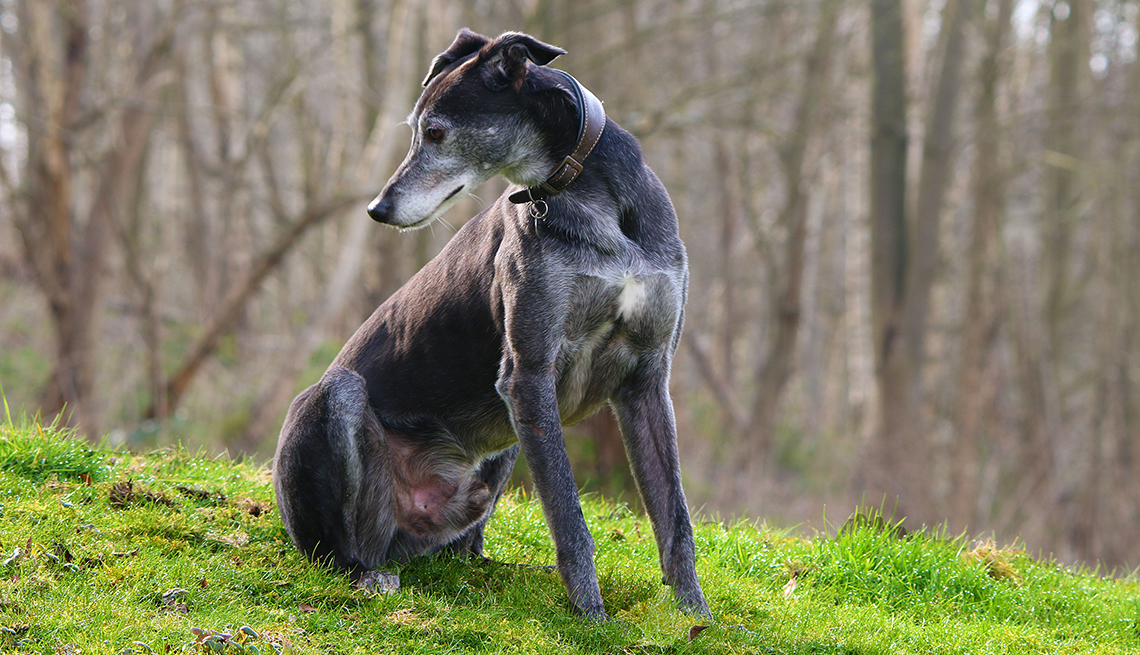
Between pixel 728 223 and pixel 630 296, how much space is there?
13.3 meters

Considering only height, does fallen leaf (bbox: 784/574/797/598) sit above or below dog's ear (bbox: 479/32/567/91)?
below

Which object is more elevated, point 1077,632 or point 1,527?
point 1,527

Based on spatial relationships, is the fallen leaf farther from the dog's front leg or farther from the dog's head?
the dog's head

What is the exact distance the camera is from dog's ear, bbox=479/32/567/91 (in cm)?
384

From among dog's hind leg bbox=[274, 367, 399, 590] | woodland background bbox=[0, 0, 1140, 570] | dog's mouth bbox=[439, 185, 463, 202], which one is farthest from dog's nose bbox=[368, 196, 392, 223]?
woodland background bbox=[0, 0, 1140, 570]

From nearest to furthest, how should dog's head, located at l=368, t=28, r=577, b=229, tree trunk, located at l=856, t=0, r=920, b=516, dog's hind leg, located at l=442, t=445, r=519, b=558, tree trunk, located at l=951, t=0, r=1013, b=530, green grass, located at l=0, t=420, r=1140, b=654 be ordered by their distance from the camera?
green grass, located at l=0, t=420, r=1140, b=654
dog's head, located at l=368, t=28, r=577, b=229
dog's hind leg, located at l=442, t=445, r=519, b=558
tree trunk, located at l=856, t=0, r=920, b=516
tree trunk, located at l=951, t=0, r=1013, b=530

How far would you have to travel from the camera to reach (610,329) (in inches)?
153

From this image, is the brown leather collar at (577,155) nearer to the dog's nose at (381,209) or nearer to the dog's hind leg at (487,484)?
the dog's nose at (381,209)

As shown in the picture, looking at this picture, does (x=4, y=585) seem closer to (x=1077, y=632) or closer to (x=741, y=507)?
(x=1077, y=632)

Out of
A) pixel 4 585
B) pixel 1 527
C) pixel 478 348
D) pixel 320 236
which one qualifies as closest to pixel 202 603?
pixel 4 585

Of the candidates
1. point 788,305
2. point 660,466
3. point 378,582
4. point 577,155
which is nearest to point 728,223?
point 788,305

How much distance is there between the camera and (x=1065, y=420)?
1567cm

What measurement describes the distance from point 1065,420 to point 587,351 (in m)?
14.2

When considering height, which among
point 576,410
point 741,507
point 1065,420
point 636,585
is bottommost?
point 741,507
